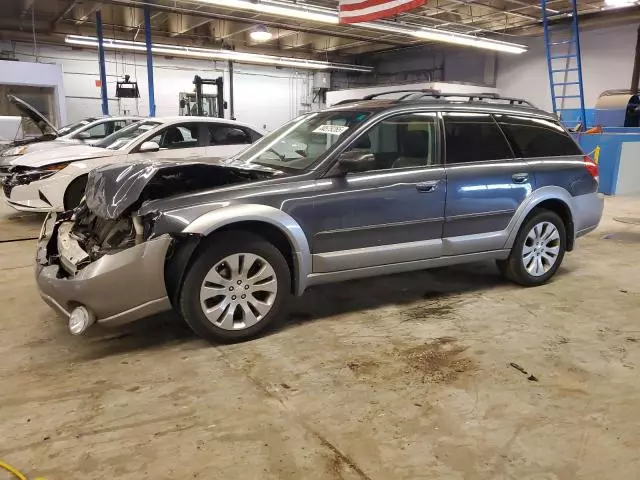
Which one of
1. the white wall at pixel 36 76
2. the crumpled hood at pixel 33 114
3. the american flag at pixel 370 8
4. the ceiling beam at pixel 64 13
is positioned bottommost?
the crumpled hood at pixel 33 114

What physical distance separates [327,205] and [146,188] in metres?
1.15

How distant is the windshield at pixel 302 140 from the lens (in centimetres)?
364

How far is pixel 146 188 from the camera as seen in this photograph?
318 centimetres

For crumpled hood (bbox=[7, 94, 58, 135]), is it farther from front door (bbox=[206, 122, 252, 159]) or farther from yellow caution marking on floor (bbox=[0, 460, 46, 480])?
yellow caution marking on floor (bbox=[0, 460, 46, 480])

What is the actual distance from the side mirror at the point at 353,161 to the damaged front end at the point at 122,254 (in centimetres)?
58

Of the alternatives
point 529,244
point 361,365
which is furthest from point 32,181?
point 529,244

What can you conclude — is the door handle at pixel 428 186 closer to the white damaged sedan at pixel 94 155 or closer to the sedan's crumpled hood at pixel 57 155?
the white damaged sedan at pixel 94 155

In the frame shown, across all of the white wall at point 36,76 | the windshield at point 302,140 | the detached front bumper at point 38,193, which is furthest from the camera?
the white wall at point 36,76

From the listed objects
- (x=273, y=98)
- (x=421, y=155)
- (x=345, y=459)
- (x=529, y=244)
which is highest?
(x=273, y=98)

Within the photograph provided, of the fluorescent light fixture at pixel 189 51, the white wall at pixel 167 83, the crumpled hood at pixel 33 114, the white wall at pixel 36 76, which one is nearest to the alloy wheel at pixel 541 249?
the crumpled hood at pixel 33 114

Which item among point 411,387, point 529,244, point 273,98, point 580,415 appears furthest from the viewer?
point 273,98

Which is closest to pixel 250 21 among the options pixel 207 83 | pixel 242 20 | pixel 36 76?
pixel 242 20

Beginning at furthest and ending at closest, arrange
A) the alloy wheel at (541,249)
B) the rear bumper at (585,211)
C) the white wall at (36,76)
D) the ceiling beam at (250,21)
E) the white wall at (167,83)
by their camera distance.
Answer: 1. the white wall at (167,83)
2. the white wall at (36,76)
3. the ceiling beam at (250,21)
4. the rear bumper at (585,211)
5. the alloy wheel at (541,249)

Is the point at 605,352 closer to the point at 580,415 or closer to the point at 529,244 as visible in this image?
the point at 580,415
